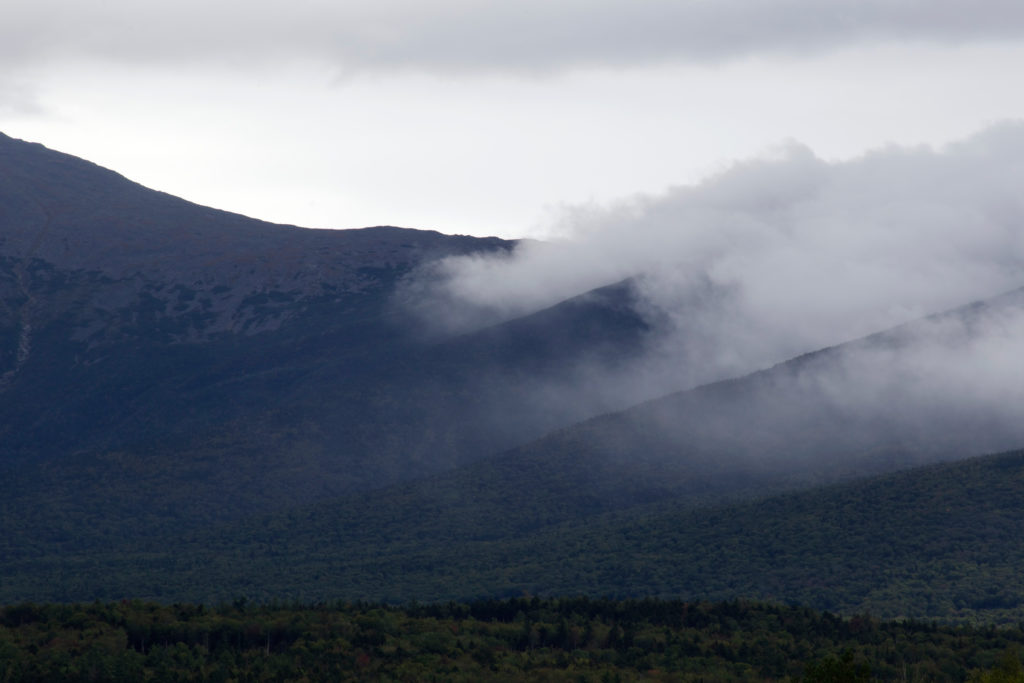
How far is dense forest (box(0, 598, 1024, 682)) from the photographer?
67062 mm

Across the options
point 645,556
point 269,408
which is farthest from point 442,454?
point 645,556

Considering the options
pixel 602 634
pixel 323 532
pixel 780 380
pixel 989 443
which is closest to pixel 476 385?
pixel 780 380

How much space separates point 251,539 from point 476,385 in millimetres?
54668

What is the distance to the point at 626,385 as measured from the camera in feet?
599

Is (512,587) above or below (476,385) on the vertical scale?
below

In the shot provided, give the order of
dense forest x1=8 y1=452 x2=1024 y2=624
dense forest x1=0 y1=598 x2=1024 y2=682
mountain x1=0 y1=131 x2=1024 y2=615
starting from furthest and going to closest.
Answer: mountain x1=0 y1=131 x2=1024 y2=615 → dense forest x1=8 y1=452 x2=1024 y2=624 → dense forest x1=0 y1=598 x2=1024 y2=682

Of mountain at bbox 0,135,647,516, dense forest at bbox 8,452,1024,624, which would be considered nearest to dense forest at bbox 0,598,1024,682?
dense forest at bbox 8,452,1024,624

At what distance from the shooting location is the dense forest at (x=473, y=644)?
67.1 m

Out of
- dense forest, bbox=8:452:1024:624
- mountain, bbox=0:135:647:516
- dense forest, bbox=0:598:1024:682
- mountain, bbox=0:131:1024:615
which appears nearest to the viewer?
dense forest, bbox=0:598:1024:682

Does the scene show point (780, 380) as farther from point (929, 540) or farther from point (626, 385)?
point (929, 540)

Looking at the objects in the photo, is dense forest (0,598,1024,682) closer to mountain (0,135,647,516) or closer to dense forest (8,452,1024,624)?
dense forest (8,452,1024,624)

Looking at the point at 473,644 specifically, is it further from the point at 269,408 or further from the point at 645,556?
the point at 269,408

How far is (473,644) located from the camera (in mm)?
72812

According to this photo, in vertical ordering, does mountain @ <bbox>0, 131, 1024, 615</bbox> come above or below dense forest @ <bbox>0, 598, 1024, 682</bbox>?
above
